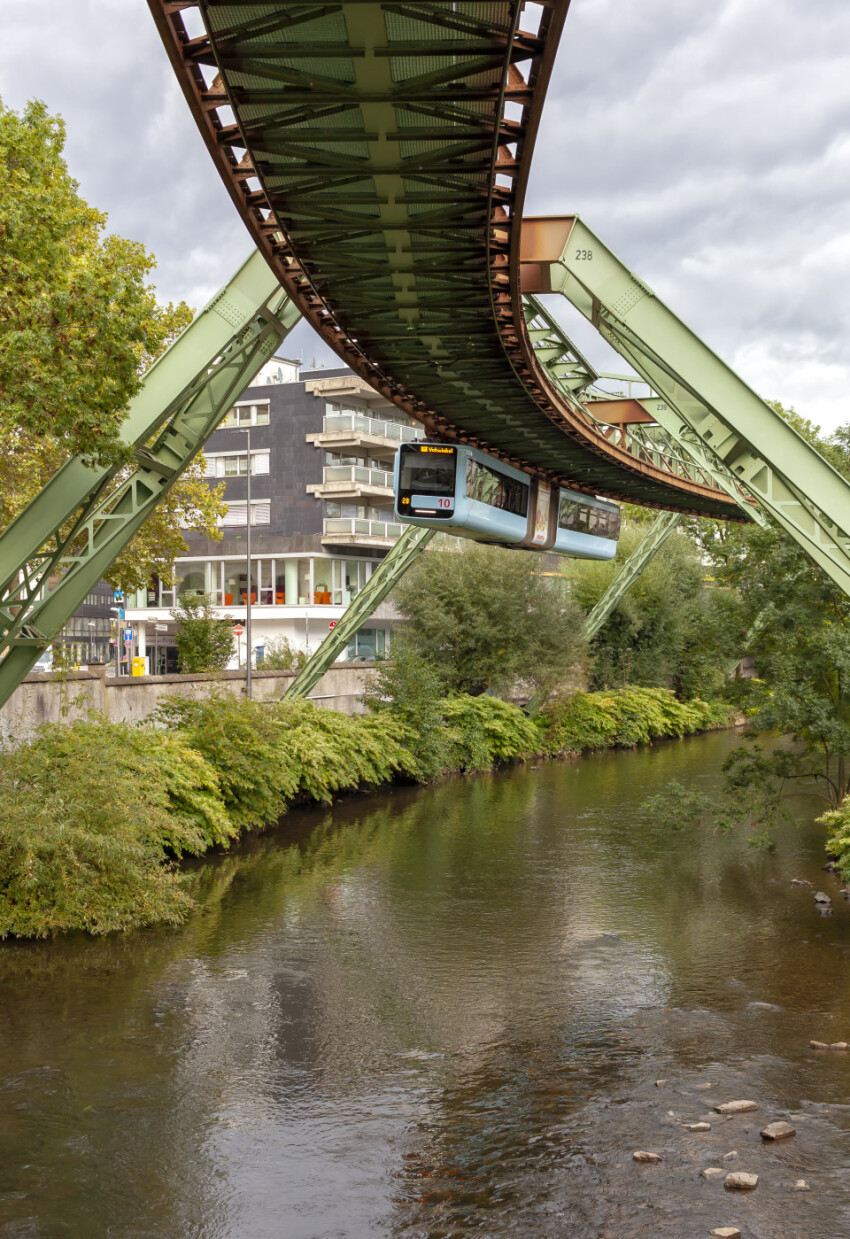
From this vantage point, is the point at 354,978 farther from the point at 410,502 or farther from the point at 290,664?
the point at 290,664

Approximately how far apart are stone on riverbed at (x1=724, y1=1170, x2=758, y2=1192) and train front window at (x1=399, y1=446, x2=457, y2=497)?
52.8 feet

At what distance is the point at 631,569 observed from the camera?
43625mm

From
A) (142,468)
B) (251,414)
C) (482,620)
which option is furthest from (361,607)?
(251,414)

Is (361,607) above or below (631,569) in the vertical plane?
→ below

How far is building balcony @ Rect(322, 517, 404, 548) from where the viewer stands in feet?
163

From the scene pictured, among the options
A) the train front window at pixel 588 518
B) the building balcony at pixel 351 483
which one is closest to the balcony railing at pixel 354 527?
the building balcony at pixel 351 483

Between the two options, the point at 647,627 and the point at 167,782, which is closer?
the point at 167,782

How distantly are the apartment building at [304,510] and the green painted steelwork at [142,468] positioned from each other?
33.1 m

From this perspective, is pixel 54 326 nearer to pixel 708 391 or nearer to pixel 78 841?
pixel 78 841

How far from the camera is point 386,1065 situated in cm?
1017

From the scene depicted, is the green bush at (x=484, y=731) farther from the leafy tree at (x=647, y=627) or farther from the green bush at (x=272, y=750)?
the leafy tree at (x=647, y=627)

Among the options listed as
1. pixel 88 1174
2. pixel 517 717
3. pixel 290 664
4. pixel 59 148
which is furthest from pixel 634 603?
pixel 88 1174

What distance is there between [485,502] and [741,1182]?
17.5 m

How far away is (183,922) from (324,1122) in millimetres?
6658
